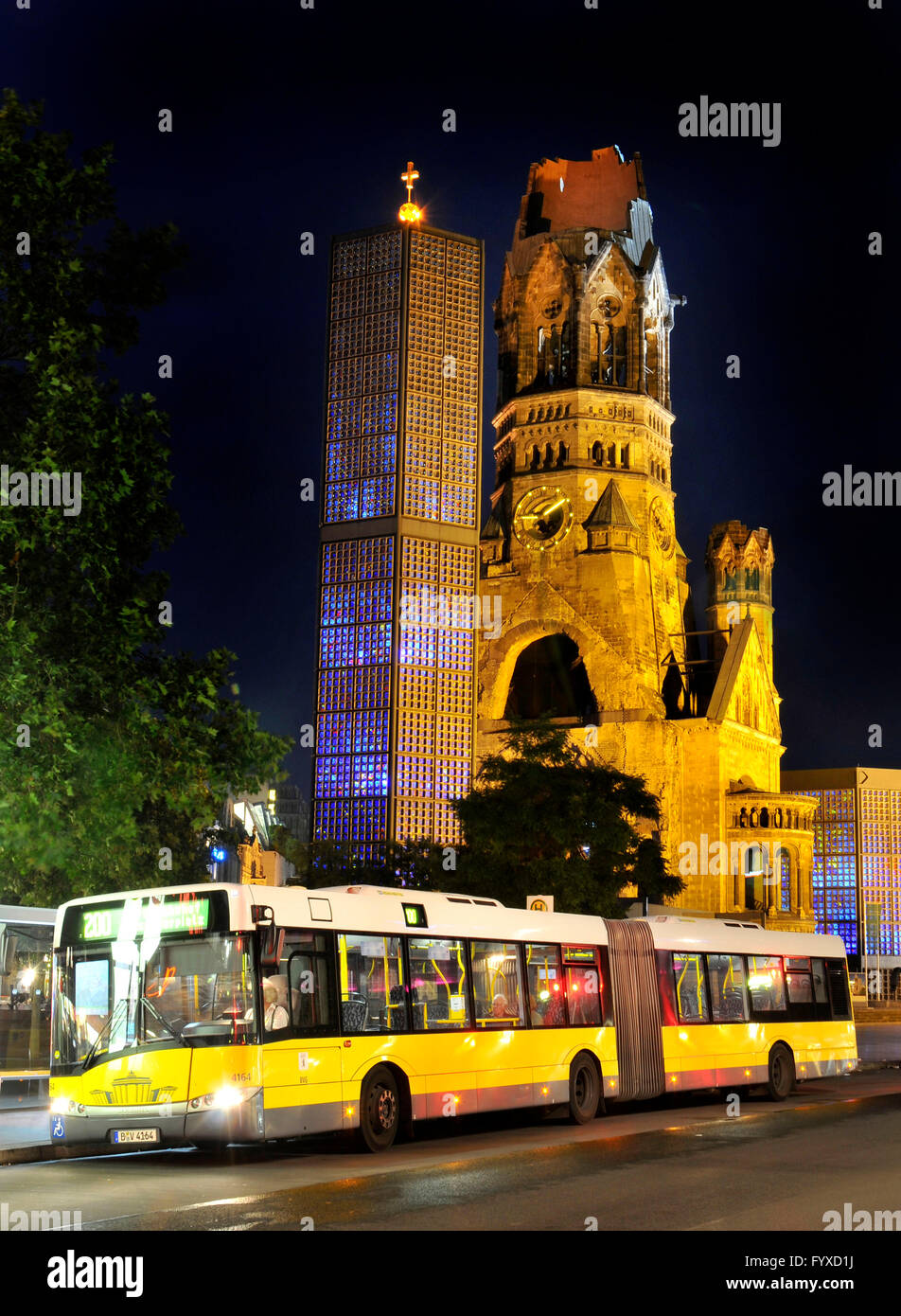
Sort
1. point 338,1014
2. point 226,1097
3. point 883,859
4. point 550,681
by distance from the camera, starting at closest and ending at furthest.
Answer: point 226,1097, point 338,1014, point 550,681, point 883,859

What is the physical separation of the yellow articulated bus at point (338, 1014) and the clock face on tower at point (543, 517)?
179 feet

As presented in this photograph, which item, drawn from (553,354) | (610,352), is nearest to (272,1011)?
(553,354)

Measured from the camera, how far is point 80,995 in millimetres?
17203

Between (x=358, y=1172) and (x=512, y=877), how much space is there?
32.1 m

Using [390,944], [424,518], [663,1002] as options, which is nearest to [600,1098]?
[663,1002]

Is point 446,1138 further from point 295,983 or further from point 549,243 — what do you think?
point 549,243

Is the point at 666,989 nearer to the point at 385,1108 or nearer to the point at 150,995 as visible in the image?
the point at 385,1108

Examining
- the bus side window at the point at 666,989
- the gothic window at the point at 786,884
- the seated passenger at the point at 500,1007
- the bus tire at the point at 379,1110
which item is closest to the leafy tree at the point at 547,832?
the bus side window at the point at 666,989

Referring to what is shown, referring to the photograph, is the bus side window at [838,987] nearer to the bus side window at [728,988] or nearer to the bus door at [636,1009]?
the bus side window at [728,988]

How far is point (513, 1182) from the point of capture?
46.3 ft

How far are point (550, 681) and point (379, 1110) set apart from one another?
61.3 m

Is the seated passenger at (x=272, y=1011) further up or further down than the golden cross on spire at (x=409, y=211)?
further down

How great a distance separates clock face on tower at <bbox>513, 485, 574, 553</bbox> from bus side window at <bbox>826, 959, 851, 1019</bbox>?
49888mm

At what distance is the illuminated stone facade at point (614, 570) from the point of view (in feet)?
246
